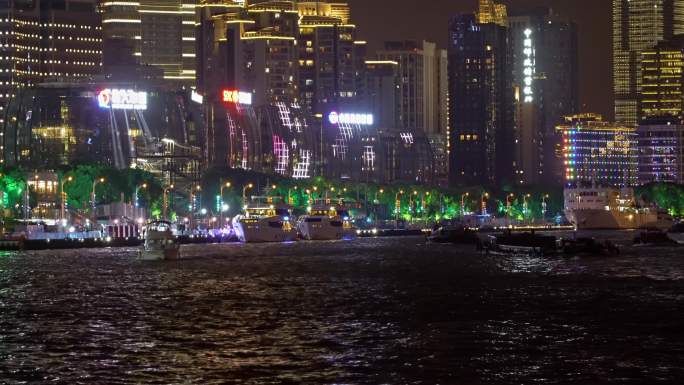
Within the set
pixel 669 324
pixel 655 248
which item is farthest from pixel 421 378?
pixel 655 248

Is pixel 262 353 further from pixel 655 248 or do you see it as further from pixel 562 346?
pixel 655 248

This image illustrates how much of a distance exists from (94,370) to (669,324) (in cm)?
3472

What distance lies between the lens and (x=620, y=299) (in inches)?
3959

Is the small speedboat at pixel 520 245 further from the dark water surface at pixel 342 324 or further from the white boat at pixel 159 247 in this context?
the white boat at pixel 159 247

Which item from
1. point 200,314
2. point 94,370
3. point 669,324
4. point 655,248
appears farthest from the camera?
point 655,248

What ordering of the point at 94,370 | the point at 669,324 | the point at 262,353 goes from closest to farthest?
the point at 94,370 → the point at 262,353 → the point at 669,324

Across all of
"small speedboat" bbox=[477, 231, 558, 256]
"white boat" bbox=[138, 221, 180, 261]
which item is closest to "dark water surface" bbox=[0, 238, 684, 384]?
"white boat" bbox=[138, 221, 180, 261]

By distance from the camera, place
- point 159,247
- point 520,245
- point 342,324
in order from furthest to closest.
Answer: point 520,245 < point 159,247 < point 342,324

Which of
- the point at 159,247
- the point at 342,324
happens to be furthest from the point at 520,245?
the point at 342,324

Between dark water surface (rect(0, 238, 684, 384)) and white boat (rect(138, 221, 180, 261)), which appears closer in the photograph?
dark water surface (rect(0, 238, 684, 384))

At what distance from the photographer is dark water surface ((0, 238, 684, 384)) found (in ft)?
213

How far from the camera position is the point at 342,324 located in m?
84.4

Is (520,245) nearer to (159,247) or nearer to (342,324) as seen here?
(159,247)

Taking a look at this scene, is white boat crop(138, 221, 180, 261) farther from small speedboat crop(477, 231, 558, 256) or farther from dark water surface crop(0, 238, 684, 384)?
small speedboat crop(477, 231, 558, 256)
